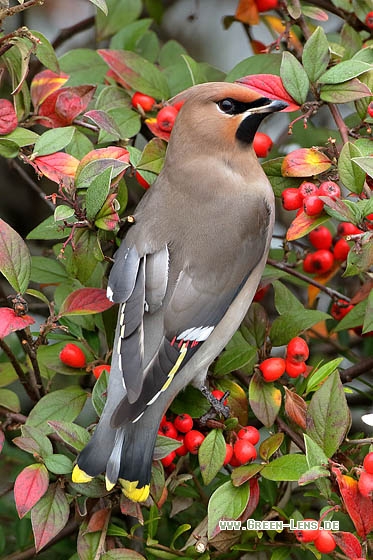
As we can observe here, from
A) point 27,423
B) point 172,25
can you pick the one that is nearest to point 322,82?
point 27,423

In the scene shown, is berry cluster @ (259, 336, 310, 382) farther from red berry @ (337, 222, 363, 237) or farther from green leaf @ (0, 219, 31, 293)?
green leaf @ (0, 219, 31, 293)

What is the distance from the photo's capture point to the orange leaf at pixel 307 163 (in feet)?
7.51

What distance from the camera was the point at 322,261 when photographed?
2705 millimetres

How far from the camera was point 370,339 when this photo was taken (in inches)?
109

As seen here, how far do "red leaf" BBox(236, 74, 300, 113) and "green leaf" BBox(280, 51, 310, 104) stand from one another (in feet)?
0.12

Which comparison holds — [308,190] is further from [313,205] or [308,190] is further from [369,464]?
[369,464]

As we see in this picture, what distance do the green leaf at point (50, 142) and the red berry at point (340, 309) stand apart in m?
0.84

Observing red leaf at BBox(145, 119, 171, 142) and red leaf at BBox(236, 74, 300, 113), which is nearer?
red leaf at BBox(236, 74, 300, 113)

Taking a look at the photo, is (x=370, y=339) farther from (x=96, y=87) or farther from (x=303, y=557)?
(x=96, y=87)

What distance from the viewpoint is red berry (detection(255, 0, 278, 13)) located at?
288 cm

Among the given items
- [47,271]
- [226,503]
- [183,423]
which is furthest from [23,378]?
[226,503]

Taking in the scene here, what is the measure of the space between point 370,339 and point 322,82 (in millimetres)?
784

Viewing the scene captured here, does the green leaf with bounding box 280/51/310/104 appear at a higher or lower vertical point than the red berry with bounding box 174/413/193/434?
higher

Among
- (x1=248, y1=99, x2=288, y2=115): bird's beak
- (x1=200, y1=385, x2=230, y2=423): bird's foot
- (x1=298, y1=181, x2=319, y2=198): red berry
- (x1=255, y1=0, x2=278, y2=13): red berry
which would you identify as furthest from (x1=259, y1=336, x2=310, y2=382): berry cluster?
(x1=255, y1=0, x2=278, y2=13): red berry
